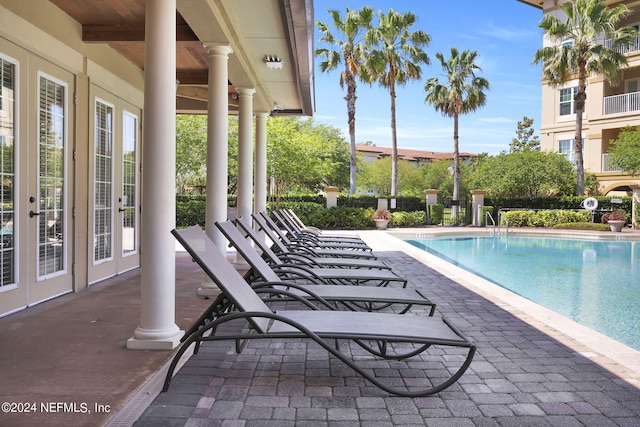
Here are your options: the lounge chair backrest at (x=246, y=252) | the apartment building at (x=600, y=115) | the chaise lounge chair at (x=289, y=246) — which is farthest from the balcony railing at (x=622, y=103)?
the lounge chair backrest at (x=246, y=252)

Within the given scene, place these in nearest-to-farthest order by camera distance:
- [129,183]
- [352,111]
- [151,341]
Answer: [151,341]
[129,183]
[352,111]

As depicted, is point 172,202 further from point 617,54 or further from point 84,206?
point 617,54

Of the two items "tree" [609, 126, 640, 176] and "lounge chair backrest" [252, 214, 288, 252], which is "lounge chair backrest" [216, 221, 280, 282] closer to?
"lounge chair backrest" [252, 214, 288, 252]

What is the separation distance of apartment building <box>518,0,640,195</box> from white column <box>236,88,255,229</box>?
21.9 metres

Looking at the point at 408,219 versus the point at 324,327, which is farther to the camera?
the point at 408,219

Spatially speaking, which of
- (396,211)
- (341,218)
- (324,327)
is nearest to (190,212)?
(341,218)

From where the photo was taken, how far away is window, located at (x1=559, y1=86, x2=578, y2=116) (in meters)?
28.7

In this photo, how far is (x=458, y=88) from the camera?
28.5 m

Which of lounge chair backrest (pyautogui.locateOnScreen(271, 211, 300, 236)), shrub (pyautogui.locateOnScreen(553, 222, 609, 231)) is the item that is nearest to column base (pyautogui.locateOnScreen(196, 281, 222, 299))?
lounge chair backrest (pyautogui.locateOnScreen(271, 211, 300, 236))

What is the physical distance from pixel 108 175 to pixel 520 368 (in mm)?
5910

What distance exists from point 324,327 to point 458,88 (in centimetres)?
2723

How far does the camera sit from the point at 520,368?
3766 mm

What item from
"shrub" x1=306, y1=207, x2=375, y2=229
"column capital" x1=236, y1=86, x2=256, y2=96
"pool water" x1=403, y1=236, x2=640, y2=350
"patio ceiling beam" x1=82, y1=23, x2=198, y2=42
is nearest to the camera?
"patio ceiling beam" x1=82, y1=23, x2=198, y2=42

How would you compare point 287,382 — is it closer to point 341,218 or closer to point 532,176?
point 341,218
